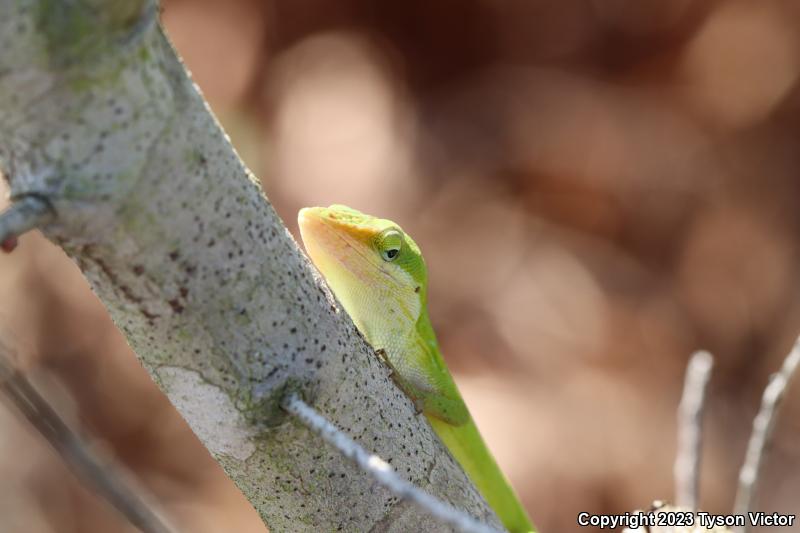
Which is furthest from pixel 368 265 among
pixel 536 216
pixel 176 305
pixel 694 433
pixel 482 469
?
pixel 536 216

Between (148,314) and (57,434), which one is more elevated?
(148,314)

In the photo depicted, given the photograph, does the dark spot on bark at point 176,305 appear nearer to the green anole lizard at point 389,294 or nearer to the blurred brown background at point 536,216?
the green anole lizard at point 389,294

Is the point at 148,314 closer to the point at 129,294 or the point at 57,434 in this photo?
the point at 129,294

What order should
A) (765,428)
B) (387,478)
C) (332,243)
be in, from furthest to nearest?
(332,243) < (765,428) < (387,478)

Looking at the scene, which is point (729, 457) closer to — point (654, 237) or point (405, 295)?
point (654, 237)

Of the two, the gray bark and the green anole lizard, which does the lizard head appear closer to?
the green anole lizard

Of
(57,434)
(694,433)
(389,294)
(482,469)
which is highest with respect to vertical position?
(389,294)

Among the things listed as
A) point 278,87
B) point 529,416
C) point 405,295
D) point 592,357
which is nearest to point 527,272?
Answer: point 592,357

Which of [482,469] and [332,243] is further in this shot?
[482,469]

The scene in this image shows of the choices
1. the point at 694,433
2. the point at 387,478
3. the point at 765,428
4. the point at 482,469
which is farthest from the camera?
the point at 482,469
